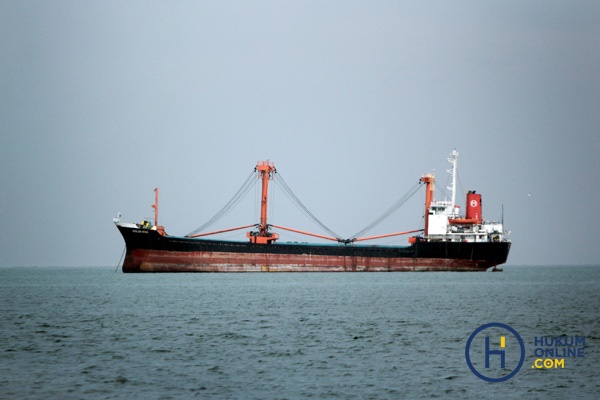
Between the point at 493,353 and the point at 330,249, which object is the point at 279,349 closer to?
the point at 493,353

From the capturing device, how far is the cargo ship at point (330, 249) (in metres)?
82.9

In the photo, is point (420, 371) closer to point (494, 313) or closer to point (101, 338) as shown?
point (101, 338)

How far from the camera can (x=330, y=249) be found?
89312 millimetres

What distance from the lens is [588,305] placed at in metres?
50.1

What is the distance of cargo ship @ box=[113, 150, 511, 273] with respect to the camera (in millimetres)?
82875

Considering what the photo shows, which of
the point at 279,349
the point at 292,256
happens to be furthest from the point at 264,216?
the point at 279,349

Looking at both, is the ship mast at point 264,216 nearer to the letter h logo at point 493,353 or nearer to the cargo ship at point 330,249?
the cargo ship at point 330,249

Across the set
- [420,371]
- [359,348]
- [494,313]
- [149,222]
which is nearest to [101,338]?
[359,348]

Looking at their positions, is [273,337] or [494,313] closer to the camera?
[273,337]

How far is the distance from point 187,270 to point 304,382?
204 feet

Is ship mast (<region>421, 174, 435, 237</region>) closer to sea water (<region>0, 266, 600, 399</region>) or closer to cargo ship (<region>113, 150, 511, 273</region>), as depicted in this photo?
cargo ship (<region>113, 150, 511, 273</region>)

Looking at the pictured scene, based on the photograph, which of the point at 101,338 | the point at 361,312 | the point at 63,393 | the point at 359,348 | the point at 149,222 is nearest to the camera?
the point at 63,393

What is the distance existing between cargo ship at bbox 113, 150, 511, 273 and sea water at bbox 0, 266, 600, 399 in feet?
101

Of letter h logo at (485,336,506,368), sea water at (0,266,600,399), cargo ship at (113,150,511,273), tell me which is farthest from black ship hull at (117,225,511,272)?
letter h logo at (485,336,506,368)
